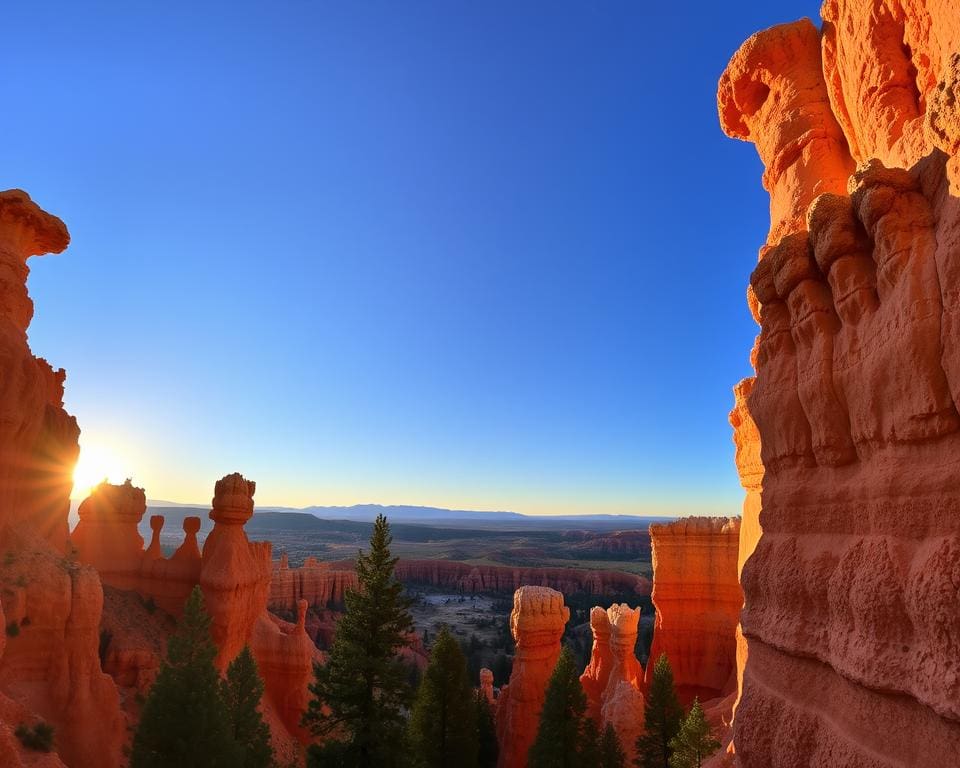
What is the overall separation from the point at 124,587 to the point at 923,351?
26.2 meters

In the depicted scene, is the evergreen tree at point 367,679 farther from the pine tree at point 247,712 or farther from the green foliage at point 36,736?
the green foliage at point 36,736

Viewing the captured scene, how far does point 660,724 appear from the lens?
18.3 metres

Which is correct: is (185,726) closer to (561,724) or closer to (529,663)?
(561,724)

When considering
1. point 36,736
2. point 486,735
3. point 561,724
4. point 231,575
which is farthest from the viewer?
point 486,735

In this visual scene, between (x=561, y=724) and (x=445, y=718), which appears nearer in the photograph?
(x=561, y=724)

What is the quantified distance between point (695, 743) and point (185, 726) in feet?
39.6

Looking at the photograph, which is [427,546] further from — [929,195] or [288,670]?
[929,195]

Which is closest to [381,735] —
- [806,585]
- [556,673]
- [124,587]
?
[556,673]

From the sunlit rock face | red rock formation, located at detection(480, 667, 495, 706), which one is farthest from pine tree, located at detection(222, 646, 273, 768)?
the sunlit rock face

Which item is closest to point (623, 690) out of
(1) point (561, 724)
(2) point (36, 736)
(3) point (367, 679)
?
(1) point (561, 724)

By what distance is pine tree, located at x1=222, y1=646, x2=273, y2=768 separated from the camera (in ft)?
49.9

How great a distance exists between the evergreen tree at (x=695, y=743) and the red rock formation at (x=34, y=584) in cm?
1428

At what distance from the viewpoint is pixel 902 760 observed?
128 inches

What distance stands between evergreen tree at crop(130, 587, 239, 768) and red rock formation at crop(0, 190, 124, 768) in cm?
241
